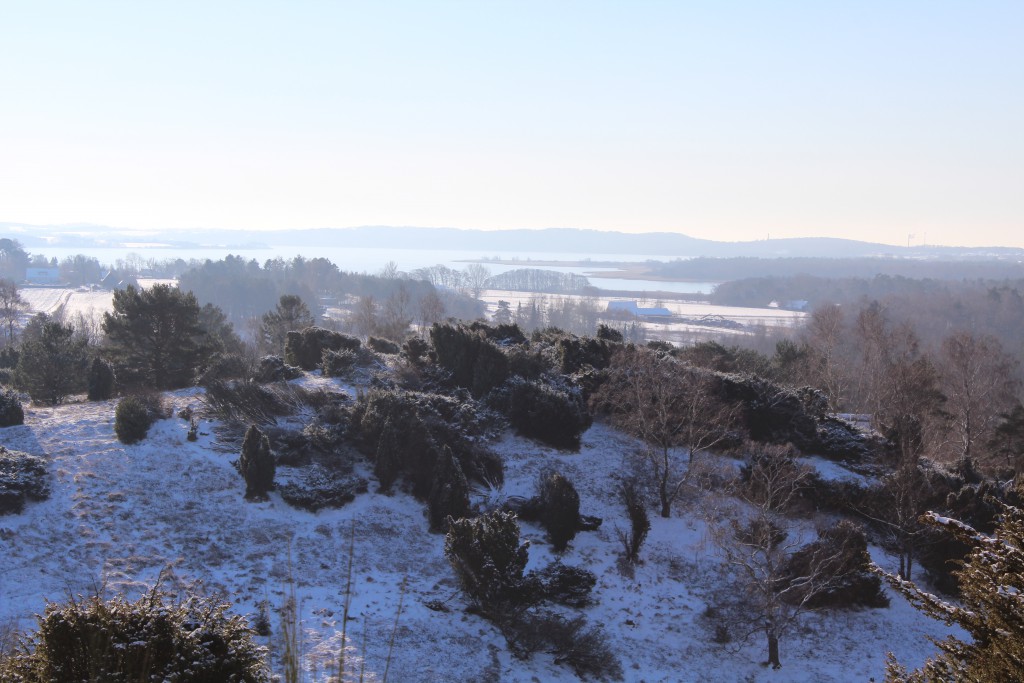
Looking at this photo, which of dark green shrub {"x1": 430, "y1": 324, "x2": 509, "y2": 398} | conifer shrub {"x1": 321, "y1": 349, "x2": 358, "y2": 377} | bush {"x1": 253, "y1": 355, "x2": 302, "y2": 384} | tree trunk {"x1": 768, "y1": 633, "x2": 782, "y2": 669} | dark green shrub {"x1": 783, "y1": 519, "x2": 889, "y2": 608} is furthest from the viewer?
conifer shrub {"x1": 321, "y1": 349, "x2": 358, "y2": 377}

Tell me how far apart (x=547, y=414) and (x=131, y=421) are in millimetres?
12847

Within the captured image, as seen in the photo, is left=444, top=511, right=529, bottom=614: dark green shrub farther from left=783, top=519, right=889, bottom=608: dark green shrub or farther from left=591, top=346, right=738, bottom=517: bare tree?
left=783, top=519, right=889, bottom=608: dark green shrub

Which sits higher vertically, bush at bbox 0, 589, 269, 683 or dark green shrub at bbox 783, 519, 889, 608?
bush at bbox 0, 589, 269, 683

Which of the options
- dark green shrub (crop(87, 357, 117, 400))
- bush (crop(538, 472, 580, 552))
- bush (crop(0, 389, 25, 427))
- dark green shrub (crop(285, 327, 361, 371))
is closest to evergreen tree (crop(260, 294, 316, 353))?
dark green shrub (crop(285, 327, 361, 371))

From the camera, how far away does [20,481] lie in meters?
16.3

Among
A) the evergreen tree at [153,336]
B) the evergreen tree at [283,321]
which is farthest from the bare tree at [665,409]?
the evergreen tree at [283,321]

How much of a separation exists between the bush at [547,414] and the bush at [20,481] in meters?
14.0

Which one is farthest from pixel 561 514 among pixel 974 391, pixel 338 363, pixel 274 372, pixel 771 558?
pixel 974 391

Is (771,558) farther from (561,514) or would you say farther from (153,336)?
(153,336)

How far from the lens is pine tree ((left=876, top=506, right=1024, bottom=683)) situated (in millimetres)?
5141

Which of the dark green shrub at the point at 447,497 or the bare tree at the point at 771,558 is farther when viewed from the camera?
the dark green shrub at the point at 447,497

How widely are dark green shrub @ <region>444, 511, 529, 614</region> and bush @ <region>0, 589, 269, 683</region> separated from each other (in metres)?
9.00

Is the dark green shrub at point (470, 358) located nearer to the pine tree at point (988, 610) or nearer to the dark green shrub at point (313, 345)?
the dark green shrub at point (313, 345)

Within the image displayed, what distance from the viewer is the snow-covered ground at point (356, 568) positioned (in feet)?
46.3
